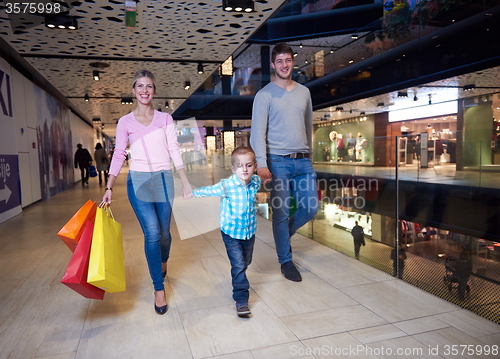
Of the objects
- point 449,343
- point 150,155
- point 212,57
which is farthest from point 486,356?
point 212,57

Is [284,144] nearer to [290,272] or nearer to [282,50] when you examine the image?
[282,50]

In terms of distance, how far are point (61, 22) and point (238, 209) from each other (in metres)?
4.19

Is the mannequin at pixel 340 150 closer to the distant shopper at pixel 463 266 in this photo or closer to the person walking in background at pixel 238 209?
the distant shopper at pixel 463 266

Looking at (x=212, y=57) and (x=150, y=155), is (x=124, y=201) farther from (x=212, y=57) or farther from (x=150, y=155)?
(x=150, y=155)

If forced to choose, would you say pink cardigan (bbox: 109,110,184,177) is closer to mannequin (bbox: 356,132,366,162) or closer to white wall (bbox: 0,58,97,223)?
mannequin (bbox: 356,132,366,162)

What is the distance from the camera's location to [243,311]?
1937 millimetres

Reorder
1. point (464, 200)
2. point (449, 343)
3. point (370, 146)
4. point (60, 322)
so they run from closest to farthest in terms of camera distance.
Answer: point (449, 343)
point (60, 322)
point (370, 146)
point (464, 200)

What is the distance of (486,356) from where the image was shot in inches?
59.1

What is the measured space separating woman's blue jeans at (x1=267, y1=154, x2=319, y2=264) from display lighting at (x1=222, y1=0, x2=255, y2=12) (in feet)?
8.51

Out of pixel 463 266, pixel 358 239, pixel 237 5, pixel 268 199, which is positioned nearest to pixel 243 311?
pixel 268 199

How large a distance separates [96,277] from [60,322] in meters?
0.49

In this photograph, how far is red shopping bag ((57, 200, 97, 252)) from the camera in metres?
1.81

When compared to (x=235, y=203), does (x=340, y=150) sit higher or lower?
higher

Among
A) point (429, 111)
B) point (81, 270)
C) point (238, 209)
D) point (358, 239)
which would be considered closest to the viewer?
point (81, 270)
